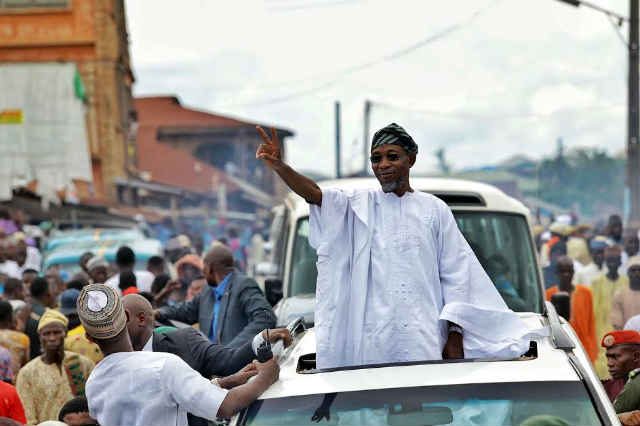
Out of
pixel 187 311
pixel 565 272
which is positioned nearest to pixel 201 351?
pixel 187 311

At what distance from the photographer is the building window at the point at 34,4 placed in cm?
4266

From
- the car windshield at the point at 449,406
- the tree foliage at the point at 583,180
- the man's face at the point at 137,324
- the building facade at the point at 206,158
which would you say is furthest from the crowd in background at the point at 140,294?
the building facade at the point at 206,158

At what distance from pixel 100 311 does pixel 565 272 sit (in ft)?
25.4

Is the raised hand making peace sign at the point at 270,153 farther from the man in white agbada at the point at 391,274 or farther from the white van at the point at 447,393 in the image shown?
the white van at the point at 447,393

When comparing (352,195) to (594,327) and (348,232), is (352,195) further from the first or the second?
(594,327)

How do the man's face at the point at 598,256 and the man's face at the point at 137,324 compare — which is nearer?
the man's face at the point at 137,324

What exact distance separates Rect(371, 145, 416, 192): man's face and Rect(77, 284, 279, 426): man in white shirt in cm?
115


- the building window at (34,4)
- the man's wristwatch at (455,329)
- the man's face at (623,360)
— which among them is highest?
the building window at (34,4)

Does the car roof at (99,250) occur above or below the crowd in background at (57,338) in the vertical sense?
below

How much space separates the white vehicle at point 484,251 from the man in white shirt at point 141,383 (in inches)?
135

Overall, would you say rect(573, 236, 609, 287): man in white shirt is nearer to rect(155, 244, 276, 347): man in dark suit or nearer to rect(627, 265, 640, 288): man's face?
rect(627, 265, 640, 288): man's face

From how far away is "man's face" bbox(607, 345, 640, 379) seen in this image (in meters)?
7.02

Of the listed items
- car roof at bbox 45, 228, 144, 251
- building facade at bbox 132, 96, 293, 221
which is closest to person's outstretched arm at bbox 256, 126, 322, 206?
car roof at bbox 45, 228, 144, 251

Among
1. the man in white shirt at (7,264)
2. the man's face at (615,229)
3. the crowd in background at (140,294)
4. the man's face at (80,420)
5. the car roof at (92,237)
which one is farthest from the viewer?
the car roof at (92,237)
